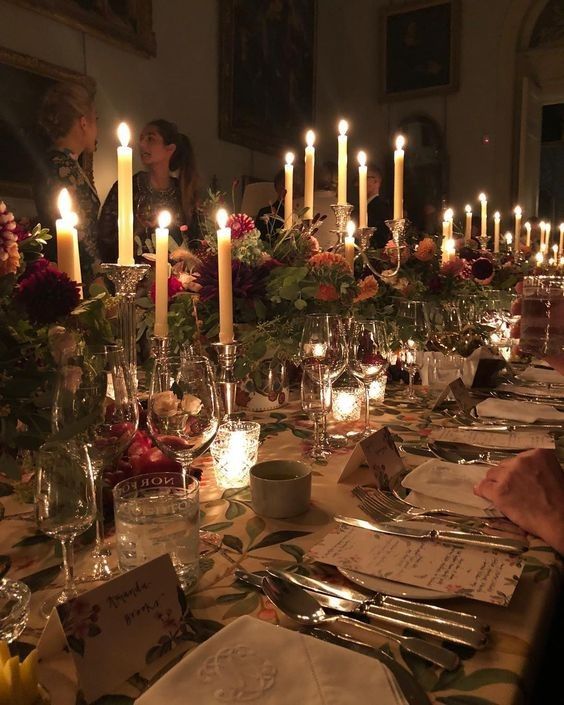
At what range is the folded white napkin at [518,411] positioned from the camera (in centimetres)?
136

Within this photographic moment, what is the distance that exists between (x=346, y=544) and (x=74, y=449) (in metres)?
0.35

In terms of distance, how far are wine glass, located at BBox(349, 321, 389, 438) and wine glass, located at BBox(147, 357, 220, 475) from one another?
0.45 meters

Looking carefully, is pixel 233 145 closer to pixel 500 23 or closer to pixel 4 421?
pixel 500 23

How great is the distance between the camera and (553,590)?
718mm

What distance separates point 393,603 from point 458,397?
88 centimetres

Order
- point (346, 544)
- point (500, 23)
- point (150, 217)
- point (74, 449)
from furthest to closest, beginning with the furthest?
point (500, 23) < point (150, 217) < point (346, 544) < point (74, 449)

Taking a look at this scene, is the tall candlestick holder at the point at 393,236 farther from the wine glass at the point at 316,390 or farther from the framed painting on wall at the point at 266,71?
the framed painting on wall at the point at 266,71

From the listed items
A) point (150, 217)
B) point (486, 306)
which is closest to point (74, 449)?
point (486, 306)

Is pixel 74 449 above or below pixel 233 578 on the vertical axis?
above

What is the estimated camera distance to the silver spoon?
56 centimetres

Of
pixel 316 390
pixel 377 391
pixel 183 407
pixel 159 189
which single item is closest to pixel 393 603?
pixel 183 407

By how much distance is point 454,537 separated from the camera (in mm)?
785

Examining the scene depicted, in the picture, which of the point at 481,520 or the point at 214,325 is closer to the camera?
the point at 481,520

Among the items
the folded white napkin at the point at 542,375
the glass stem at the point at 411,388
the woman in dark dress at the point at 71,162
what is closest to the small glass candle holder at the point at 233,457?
the glass stem at the point at 411,388
